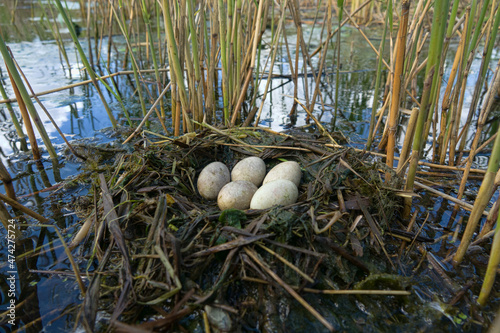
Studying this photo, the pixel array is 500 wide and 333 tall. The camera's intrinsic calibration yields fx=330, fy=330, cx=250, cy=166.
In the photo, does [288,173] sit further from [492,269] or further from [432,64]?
[492,269]

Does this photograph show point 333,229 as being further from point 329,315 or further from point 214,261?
Result: point 214,261

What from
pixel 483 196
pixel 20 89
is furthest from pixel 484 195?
pixel 20 89

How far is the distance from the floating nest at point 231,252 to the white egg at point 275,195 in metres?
0.11

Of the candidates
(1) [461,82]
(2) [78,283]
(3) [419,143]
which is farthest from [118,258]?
(1) [461,82]

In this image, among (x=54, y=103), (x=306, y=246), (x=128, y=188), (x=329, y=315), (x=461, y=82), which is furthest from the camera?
(x=54, y=103)

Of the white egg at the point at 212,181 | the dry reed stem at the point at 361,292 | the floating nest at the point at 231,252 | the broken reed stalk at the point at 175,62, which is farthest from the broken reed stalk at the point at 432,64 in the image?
the broken reed stalk at the point at 175,62

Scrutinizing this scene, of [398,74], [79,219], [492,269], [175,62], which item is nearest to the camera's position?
[492,269]

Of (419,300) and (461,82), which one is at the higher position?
(461,82)

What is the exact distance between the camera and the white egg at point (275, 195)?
1909 mm

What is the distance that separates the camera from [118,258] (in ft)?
5.39

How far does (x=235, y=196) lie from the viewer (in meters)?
2.01

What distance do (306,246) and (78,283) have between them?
1087mm

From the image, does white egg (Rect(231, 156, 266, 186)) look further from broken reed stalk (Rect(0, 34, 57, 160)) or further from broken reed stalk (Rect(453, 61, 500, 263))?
broken reed stalk (Rect(0, 34, 57, 160))

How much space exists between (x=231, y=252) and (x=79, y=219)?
1121mm
